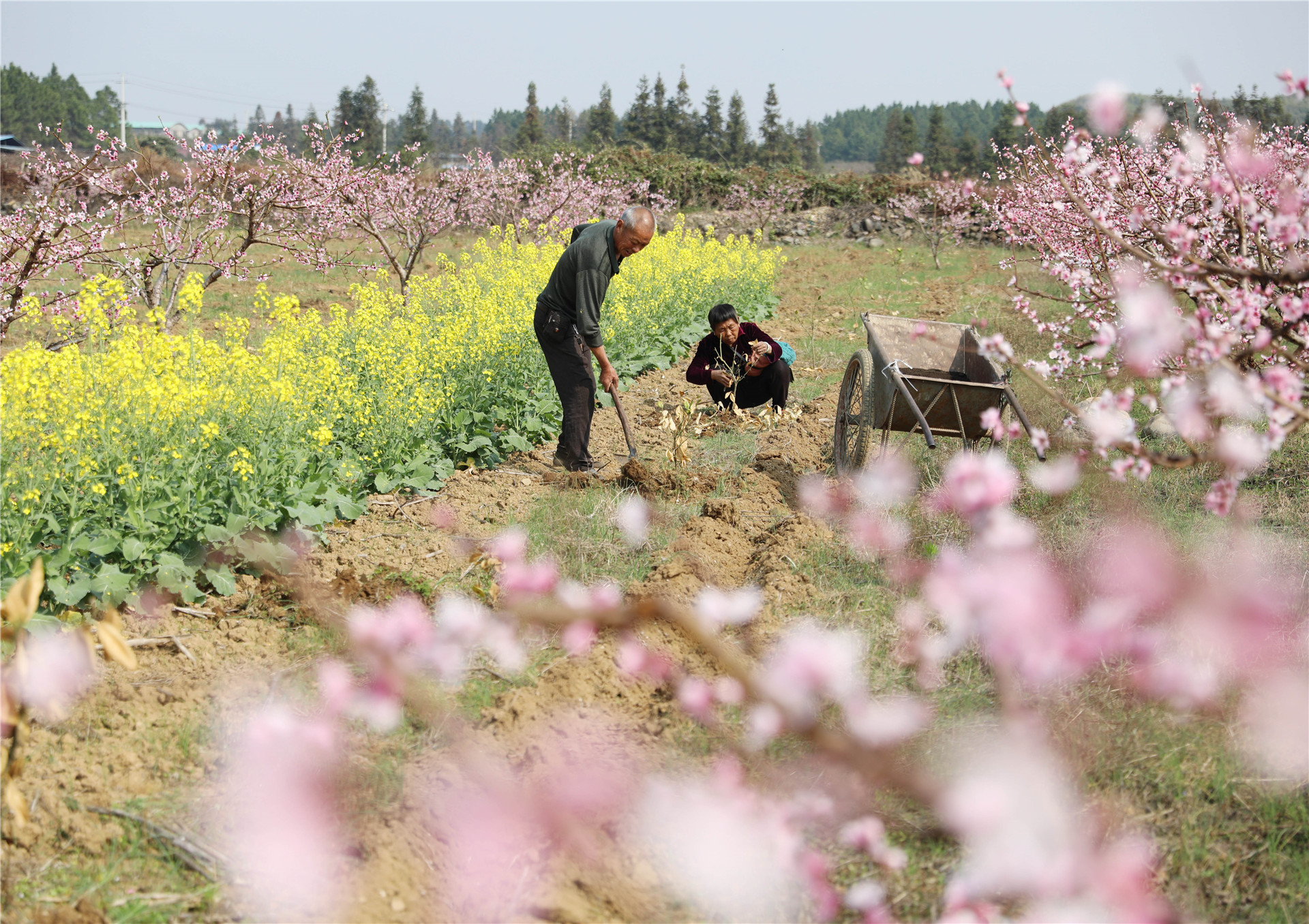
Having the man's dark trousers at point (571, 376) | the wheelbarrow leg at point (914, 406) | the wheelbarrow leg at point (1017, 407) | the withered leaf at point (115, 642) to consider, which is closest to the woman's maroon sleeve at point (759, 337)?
the man's dark trousers at point (571, 376)

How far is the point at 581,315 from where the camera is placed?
590 cm

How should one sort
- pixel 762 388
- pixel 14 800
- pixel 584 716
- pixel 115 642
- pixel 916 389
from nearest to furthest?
pixel 115 642
pixel 14 800
pixel 584 716
pixel 916 389
pixel 762 388

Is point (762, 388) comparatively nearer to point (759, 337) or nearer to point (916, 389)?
point (759, 337)

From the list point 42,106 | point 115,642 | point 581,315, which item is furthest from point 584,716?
point 42,106

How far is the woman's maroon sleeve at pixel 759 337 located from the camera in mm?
7188

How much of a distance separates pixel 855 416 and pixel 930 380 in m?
1.06

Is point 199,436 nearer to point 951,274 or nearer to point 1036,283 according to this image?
point 1036,283

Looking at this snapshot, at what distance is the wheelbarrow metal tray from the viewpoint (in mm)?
5195

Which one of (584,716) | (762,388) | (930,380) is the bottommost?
(584,716)

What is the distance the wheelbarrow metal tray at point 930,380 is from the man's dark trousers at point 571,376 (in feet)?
6.26

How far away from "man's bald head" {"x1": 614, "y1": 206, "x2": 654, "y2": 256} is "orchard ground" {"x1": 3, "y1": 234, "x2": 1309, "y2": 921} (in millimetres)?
1472

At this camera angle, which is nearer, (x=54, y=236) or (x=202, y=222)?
(x=54, y=236)

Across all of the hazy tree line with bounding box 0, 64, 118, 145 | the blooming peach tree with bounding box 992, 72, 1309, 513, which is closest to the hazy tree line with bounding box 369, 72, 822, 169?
the hazy tree line with bounding box 0, 64, 118, 145

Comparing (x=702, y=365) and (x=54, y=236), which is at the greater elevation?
(x=54, y=236)
